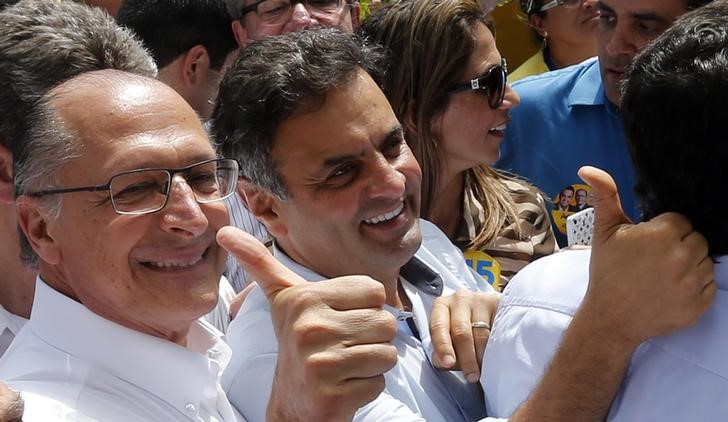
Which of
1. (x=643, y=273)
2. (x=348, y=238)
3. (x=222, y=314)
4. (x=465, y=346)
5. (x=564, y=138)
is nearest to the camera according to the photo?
(x=643, y=273)

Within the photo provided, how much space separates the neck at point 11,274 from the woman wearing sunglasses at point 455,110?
4.37ft

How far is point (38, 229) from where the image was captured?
1.92m

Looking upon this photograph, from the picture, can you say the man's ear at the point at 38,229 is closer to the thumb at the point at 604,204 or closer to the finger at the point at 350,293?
the finger at the point at 350,293

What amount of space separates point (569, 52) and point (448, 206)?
2002mm

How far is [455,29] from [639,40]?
651mm

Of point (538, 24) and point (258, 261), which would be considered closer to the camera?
point (258, 261)

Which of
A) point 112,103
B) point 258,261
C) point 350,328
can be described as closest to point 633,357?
point 350,328

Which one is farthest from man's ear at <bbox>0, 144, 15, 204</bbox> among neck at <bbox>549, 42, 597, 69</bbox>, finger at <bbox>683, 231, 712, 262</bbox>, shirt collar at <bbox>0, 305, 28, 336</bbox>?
neck at <bbox>549, 42, 597, 69</bbox>

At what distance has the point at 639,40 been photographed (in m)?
3.37

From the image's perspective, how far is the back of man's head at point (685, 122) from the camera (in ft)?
4.72

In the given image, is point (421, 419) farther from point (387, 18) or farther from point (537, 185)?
point (537, 185)

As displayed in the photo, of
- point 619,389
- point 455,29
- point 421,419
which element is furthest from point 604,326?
point 455,29

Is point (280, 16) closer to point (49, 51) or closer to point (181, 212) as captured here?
point (49, 51)

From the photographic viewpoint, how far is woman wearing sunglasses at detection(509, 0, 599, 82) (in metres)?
4.92
